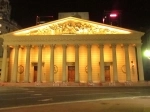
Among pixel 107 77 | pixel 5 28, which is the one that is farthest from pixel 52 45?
pixel 5 28

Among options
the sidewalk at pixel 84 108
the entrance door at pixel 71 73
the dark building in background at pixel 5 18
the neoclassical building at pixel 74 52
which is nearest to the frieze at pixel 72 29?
the neoclassical building at pixel 74 52

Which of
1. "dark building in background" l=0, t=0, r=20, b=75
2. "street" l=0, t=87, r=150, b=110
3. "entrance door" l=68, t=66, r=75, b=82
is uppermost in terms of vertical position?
"dark building in background" l=0, t=0, r=20, b=75

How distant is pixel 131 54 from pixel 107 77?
7.46 m

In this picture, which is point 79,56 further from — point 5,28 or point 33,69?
point 5,28

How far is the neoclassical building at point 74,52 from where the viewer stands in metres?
36.7

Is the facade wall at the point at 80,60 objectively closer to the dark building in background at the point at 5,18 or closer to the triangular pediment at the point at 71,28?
the triangular pediment at the point at 71,28

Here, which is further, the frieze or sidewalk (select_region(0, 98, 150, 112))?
the frieze

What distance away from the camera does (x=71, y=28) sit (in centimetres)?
3784

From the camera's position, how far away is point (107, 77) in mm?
40281

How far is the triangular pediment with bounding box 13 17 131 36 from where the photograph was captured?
37.5m

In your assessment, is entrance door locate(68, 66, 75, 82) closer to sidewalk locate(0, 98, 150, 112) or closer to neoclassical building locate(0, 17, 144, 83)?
neoclassical building locate(0, 17, 144, 83)

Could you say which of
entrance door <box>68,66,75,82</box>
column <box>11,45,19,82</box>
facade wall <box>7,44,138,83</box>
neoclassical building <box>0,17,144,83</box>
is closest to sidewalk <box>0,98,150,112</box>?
neoclassical building <box>0,17,144,83</box>

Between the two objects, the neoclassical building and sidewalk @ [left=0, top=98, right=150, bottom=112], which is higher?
the neoclassical building

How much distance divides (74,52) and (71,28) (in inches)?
227
